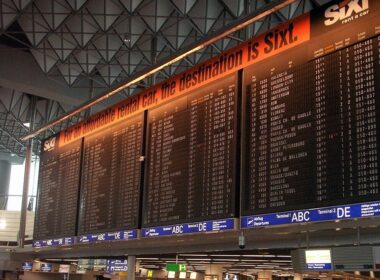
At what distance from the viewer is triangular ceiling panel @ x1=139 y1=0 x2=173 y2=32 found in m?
20.6

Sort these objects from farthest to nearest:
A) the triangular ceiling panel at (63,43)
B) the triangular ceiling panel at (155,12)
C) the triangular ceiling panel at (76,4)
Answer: the triangular ceiling panel at (63,43) → the triangular ceiling panel at (155,12) → the triangular ceiling panel at (76,4)

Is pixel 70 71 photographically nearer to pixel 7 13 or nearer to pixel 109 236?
pixel 7 13

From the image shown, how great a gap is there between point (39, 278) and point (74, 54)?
10.8m

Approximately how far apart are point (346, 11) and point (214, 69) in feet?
11.7

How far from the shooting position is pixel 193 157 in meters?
11.5

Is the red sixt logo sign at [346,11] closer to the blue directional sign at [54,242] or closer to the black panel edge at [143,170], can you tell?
the black panel edge at [143,170]

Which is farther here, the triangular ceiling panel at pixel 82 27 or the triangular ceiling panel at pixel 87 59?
the triangular ceiling panel at pixel 87 59

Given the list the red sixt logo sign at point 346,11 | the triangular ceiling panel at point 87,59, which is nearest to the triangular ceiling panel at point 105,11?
the triangular ceiling panel at point 87,59

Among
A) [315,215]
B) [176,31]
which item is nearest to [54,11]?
[176,31]

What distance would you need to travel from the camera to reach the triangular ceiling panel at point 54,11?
20438mm

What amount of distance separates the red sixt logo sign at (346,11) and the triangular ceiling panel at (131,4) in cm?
1213

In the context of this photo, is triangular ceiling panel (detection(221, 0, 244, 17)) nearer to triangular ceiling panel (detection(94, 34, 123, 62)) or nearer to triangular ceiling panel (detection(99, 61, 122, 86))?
triangular ceiling panel (detection(94, 34, 123, 62))

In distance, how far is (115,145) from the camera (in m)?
14.7

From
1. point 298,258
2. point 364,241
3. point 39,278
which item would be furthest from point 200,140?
point 39,278
